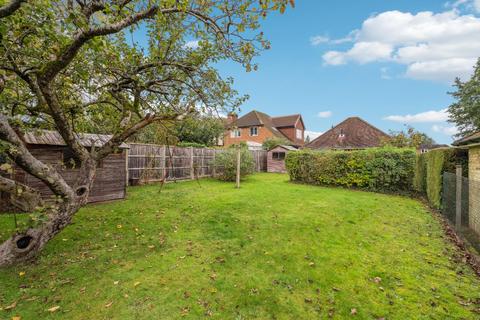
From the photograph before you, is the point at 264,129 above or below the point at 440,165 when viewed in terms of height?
above

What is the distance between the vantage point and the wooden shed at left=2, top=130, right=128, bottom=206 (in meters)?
6.73

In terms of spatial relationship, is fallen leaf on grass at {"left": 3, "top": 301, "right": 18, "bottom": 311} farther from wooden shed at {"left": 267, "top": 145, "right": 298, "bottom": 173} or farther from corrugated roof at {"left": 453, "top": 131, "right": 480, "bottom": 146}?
wooden shed at {"left": 267, "top": 145, "right": 298, "bottom": 173}

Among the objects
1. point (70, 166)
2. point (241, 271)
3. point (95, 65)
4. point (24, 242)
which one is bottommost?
point (241, 271)

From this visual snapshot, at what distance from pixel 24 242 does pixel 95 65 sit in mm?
3514

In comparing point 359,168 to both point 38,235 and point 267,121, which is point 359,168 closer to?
point 38,235

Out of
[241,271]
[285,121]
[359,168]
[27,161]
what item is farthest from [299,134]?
[27,161]

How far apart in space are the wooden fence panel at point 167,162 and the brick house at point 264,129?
16802mm

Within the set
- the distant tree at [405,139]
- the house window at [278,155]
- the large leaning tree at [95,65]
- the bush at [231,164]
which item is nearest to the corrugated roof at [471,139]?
the large leaning tree at [95,65]

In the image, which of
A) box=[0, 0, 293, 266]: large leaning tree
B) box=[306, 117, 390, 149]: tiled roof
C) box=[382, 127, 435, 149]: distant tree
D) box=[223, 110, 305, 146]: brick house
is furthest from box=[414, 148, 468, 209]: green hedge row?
box=[223, 110, 305, 146]: brick house

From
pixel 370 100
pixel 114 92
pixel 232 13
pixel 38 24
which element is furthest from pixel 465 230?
pixel 370 100

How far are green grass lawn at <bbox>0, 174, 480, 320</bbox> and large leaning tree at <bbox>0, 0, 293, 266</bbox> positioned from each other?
998 mm

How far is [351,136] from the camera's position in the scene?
2461cm

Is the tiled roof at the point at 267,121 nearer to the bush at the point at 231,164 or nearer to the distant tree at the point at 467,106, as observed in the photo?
the bush at the point at 231,164

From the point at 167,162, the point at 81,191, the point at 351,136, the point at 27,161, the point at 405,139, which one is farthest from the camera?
the point at 351,136
